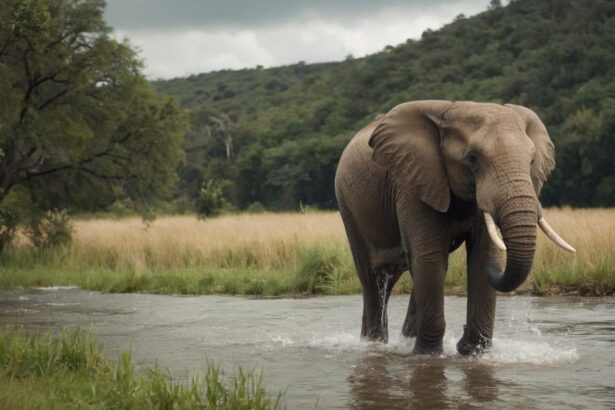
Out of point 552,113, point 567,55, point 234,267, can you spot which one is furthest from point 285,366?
point 567,55

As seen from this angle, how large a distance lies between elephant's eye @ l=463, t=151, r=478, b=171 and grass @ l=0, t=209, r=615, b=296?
727cm

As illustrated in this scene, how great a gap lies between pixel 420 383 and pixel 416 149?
199 cm

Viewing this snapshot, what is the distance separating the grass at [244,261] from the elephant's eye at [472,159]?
7275mm

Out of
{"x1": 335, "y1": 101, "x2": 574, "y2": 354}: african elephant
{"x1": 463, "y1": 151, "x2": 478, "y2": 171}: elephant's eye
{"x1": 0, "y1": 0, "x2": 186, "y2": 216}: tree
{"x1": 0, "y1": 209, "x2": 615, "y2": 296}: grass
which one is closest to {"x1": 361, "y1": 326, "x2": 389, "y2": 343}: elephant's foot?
{"x1": 335, "y1": 101, "x2": 574, "y2": 354}: african elephant

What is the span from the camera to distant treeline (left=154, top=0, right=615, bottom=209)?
152 ft

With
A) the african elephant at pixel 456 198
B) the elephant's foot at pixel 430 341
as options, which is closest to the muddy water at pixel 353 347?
the elephant's foot at pixel 430 341

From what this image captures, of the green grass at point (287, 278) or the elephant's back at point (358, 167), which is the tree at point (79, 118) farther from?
the elephant's back at point (358, 167)

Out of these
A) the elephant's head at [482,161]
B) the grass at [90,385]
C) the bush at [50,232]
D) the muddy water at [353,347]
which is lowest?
the muddy water at [353,347]

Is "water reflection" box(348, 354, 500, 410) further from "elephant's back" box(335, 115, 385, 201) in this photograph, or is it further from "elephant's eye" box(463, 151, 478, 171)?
"elephant's back" box(335, 115, 385, 201)

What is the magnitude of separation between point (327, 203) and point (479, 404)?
55.2 m

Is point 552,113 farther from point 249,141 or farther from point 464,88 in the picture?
point 249,141

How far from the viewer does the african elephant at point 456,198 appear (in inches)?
292

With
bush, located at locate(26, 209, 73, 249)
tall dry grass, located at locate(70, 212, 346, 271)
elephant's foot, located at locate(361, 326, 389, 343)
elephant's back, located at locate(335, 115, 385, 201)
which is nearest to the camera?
elephant's back, located at locate(335, 115, 385, 201)

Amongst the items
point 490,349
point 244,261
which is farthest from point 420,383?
point 244,261
